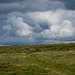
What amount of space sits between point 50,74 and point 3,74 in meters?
7.65

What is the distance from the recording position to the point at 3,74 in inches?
1098

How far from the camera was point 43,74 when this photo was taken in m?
27.5

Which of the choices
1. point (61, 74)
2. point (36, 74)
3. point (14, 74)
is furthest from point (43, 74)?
point (14, 74)

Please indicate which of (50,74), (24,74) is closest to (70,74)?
(50,74)

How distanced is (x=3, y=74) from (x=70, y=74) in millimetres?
10839

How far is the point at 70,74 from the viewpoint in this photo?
89.8 feet

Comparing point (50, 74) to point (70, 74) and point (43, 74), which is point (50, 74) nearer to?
point (43, 74)

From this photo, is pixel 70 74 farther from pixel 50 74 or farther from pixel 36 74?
pixel 36 74

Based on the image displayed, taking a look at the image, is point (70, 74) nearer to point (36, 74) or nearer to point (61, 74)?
point (61, 74)

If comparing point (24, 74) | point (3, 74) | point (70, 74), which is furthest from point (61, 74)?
point (3, 74)

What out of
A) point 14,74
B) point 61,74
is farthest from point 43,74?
point 14,74

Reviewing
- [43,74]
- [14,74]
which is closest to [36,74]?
[43,74]

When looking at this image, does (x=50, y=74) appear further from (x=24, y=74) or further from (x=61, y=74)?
(x=24, y=74)

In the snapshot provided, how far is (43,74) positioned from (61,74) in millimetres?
2872
